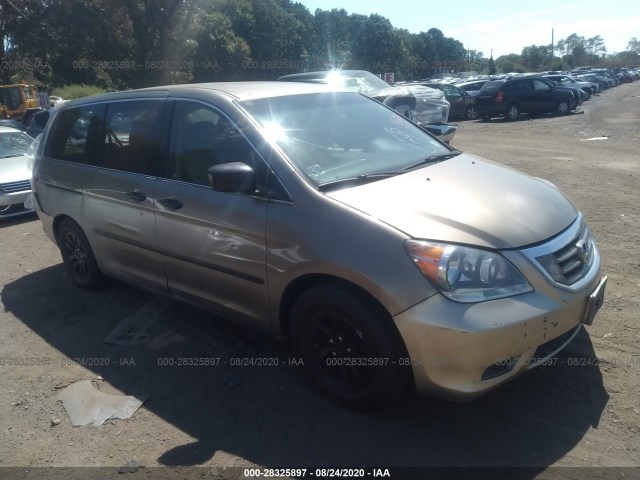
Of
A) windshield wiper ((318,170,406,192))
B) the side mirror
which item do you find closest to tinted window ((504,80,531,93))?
windshield wiper ((318,170,406,192))

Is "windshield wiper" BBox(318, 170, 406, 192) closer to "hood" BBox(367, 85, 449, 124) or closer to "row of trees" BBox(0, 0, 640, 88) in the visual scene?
"hood" BBox(367, 85, 449, 124)

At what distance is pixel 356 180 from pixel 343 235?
508 millimetres

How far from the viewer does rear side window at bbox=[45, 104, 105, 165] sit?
4.81 metres

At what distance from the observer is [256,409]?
10.9 feet

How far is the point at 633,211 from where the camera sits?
21.6 feet

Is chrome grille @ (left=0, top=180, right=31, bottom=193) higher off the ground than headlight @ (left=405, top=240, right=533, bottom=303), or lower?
lower

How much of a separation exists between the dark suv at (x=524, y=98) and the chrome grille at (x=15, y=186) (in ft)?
59.3

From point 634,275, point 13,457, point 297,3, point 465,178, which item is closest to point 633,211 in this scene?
point 634,275

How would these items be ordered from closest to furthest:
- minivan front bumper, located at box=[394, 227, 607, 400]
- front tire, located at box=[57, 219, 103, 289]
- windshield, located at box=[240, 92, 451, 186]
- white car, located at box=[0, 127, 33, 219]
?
minivan front bumper, located at box=[394, 227, 607, 400] → windshield, located at box=[240, 92, 451, 186] → front tire, located at box=[57, 219, 103, 289] → white car, located at box=[0, 127, 33, 219]

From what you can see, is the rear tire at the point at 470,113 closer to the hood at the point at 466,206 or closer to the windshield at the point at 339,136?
the windshield at the point at 339,136

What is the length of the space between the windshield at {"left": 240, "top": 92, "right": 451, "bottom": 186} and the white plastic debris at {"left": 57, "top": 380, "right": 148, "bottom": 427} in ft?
5.96

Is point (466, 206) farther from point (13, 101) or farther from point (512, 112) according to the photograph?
point (13, 101)

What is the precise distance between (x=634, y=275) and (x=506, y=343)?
8.77 ft

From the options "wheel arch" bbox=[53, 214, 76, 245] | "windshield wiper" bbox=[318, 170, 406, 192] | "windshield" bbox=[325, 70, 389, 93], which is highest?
"windshield" bbox=[325, 70, 389, 93]
